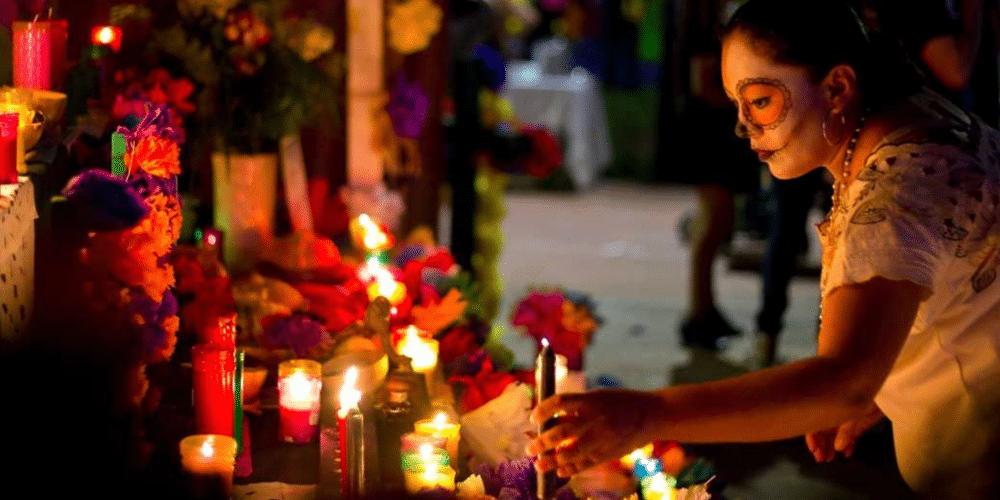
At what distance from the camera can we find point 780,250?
528 centimetres

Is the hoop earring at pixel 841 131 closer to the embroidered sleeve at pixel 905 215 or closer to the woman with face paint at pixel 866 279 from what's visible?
the woman with face paint at pixel 866 279

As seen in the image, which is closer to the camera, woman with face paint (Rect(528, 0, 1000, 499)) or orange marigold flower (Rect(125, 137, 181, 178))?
woman with face paint (Rect(528, 0, 1000, 499))

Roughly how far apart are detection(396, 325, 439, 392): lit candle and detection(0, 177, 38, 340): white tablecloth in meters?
1.05

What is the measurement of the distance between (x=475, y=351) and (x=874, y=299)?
2.09 metres

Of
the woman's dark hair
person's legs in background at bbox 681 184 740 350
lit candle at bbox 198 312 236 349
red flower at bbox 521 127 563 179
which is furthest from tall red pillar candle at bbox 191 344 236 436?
person's legs in background at bbox 681 184 740 350

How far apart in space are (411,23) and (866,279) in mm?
3863

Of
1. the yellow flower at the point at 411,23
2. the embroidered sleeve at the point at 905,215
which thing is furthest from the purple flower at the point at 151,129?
the yellow flower at the point at 411,23

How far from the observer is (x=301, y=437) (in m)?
3.33

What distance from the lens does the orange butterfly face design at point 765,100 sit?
221cm

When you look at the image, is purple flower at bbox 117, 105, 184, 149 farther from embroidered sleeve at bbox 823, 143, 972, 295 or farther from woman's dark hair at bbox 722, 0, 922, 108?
embroidered sleeve at bbox 823, 143, 972, 295

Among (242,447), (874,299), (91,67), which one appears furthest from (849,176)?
(91,67)

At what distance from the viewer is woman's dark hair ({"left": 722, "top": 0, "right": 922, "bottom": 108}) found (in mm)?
2127

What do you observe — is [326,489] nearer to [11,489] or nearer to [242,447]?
[242,447]

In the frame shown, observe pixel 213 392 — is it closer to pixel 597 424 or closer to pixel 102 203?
pixel 102 203
